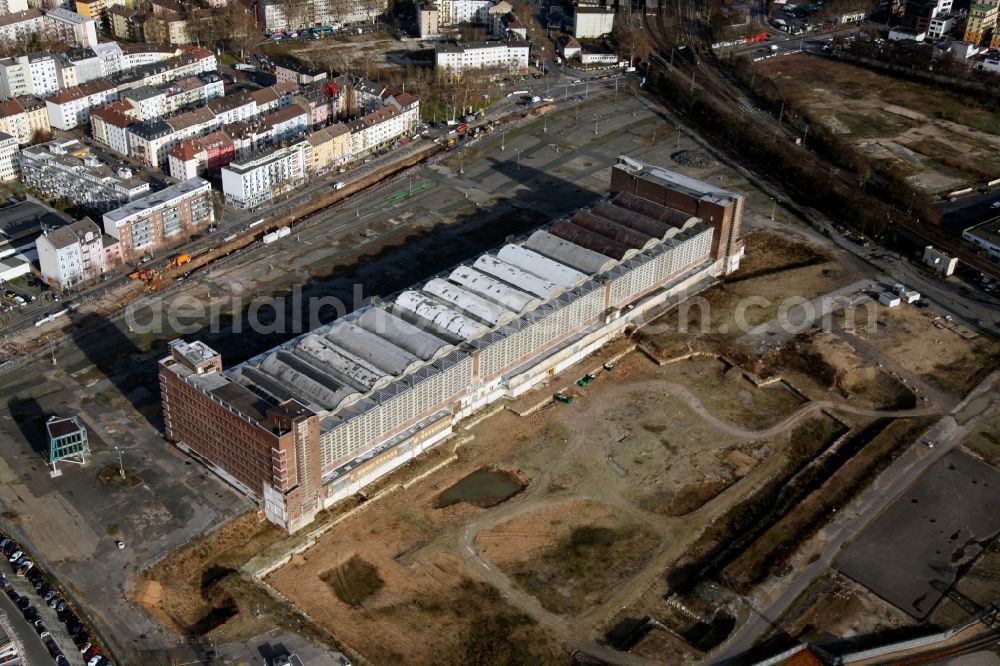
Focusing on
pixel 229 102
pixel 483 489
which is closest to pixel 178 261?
pixel 229 102

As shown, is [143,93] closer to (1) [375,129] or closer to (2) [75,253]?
(1) [375,129]

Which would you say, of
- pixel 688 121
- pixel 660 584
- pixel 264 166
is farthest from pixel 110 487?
pixel 688 121

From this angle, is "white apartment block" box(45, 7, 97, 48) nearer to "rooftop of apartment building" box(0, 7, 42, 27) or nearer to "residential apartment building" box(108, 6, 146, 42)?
"rooftop of apartment building" box(0, 7, 42, 27)

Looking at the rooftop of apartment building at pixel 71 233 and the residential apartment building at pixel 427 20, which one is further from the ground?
the residential apartment building at pixel 427 20

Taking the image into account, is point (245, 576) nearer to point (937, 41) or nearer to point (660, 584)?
point (660, 584)

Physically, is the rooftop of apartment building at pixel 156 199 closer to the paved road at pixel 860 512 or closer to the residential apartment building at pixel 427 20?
the residential apartment building at pixel 427 20

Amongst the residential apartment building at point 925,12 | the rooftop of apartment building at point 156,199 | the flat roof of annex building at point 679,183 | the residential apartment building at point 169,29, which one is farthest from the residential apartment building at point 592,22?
Result: the rooftop of apartment building at point 156,199
